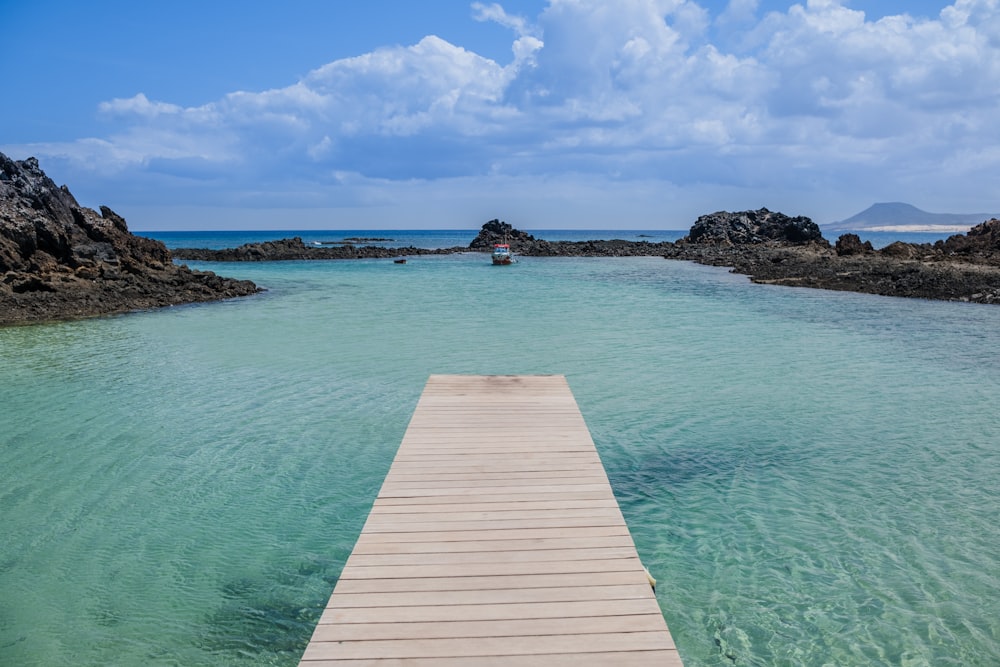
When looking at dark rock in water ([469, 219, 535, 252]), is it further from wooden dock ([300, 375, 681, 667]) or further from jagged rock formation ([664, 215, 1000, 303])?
wooden dock ([300, 375, 681, 667])

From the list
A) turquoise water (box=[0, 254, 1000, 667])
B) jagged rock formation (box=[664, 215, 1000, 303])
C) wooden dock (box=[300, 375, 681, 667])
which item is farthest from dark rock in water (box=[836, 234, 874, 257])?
wooden dock (box=[300, 375, 681, 667])

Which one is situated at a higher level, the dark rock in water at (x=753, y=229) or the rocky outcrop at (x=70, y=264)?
the dark rock in water at (x=753, y=229)

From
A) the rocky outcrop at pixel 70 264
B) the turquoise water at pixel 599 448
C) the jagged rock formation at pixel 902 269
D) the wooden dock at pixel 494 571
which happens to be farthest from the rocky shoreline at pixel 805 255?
the rocky outcrop at pixel 70 264

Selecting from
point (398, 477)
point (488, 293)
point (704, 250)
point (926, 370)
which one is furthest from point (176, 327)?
point (704, 250)

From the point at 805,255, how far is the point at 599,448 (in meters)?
49.4

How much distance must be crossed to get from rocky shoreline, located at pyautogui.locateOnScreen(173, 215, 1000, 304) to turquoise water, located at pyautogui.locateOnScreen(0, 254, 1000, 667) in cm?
1477

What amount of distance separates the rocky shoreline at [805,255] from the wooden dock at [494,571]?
3080 centimetres

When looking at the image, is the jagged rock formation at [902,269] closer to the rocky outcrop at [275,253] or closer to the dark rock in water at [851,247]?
the dark rock in water at [851,247]

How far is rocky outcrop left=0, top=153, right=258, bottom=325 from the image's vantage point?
80.9 ft

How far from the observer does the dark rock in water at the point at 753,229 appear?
8088 cm

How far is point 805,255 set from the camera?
2077 inches

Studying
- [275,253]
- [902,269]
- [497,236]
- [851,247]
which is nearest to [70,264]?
[275,253]

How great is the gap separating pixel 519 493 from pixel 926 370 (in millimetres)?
13584

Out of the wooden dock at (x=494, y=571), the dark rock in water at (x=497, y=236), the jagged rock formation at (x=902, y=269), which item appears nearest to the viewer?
the wooden dock at (x=494, y=571)
